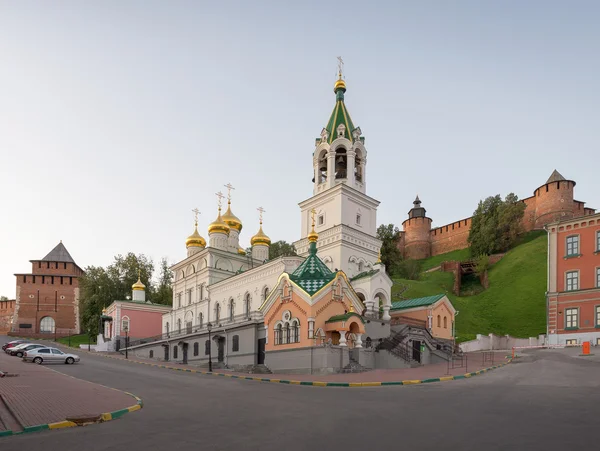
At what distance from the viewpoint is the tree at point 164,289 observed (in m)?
67.8

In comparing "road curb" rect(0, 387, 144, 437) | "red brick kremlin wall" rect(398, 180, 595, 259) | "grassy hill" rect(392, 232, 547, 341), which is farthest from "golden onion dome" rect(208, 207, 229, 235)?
"red brick kremlin wall" rect(398, 180, 595, 259)

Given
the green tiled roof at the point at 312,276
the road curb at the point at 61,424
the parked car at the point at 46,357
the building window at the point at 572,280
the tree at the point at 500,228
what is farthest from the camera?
the tree at the point at 500,228

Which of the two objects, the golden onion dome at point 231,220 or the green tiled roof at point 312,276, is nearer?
the green tiled roof at point 312,276

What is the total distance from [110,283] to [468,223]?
56.3 metres

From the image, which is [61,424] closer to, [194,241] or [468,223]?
[194,241]

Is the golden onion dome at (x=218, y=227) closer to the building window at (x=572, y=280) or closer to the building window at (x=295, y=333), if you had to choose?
the building window at (x=295, y=333)

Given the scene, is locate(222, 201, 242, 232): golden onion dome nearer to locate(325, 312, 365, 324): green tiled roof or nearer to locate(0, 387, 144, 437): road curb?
locate(325, 312, 365, 324): green tiled roof

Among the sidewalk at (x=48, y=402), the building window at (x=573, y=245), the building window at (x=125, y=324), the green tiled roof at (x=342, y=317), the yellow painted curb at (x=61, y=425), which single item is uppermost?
A: the building window at (x=573, y=245)

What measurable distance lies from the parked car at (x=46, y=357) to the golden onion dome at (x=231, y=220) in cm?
2345

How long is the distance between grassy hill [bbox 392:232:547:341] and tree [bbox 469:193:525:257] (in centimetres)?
247

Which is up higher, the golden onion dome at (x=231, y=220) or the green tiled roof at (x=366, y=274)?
the golden onion dome at (x=231, y=220)

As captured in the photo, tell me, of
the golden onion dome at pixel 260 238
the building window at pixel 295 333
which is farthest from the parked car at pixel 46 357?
the golden onion dome at pixel 260 238

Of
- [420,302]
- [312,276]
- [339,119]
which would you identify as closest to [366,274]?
[420,302]

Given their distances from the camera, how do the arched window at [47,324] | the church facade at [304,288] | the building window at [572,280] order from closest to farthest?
the church facade at [304,288] < the building window at [572,280] < the arched window at [47,324]
